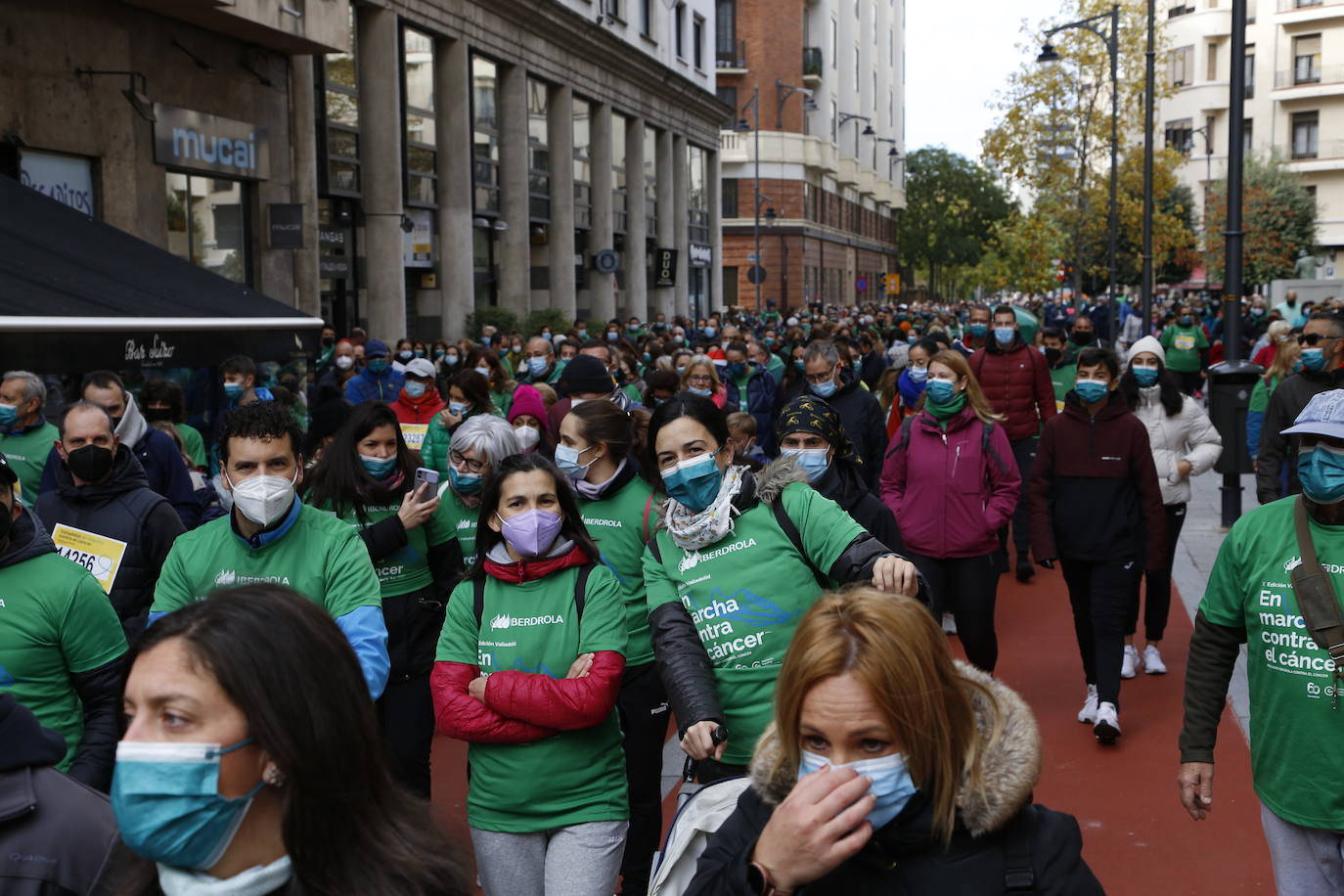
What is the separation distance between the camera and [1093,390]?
7.64m

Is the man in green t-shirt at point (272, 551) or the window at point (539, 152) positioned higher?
the window at point (539, 152)

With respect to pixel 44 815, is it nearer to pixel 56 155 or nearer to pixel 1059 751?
pixel 1059 751

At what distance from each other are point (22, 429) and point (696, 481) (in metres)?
5.64

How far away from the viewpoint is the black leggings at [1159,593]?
868cm

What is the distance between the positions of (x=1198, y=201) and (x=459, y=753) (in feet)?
255

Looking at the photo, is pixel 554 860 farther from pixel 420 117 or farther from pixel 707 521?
pixel 420 117

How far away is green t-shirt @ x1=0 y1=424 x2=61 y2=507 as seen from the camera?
8.22 meters

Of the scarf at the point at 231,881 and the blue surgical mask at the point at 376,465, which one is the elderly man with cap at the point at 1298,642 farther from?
the blue surgical mask at the point at 376,465

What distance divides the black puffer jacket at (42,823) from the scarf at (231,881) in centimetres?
54

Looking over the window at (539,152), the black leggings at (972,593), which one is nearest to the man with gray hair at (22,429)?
the black leggings at (972,593)

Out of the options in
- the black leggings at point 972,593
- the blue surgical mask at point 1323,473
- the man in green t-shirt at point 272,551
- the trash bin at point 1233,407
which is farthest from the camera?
the trash bin at point 1233,407

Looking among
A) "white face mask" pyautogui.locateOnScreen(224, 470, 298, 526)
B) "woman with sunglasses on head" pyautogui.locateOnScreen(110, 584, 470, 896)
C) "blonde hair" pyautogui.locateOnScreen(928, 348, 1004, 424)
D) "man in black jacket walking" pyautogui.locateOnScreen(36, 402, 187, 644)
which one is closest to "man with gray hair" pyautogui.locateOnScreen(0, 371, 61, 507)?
"man in black jacket walking" pyautogui.locateOnScreen(36, 402, 187, 644)

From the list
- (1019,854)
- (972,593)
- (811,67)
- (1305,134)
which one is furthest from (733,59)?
(1019,854)

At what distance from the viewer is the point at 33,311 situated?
908cm
